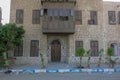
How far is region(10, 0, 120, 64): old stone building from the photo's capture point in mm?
18844

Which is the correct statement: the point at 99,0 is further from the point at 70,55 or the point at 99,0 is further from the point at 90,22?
the point at 70,55

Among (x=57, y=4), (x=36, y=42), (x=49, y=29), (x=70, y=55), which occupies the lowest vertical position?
(x=70, y=55)

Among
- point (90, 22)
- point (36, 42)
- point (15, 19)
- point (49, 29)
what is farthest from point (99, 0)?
point (15, 19)

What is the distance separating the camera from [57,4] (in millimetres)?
19047

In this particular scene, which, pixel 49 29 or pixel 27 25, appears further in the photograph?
pixel 27 25

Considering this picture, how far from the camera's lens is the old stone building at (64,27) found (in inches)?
742

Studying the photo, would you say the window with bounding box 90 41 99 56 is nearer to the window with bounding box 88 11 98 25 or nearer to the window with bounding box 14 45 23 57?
the window with bounding box 88 11 98 25

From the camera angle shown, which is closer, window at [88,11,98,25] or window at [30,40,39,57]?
window at [30,40,39,57]

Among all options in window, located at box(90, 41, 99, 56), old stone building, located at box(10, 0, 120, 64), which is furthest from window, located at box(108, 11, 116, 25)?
window, located at box(90, 41, 99, 56)

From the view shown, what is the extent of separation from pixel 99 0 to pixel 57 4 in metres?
5.62

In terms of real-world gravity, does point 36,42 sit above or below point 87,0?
below

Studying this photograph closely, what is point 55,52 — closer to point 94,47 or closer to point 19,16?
point 94,47

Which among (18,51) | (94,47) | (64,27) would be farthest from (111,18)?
(18,51)

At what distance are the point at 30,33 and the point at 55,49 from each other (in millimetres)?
3758
